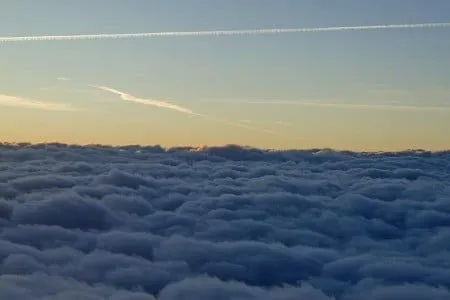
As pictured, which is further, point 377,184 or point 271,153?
point 271,153

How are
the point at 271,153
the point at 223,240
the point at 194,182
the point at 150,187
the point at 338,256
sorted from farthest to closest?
1. the point at 271,153
2. the point at 194,182
3. the point at 150,187
4. the point at 223,240
5. the point at 338,256

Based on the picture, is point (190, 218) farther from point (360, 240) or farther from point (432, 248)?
point (432, 248)

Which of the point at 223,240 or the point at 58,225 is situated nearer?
the point at 223,240

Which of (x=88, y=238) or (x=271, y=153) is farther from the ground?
(x=271, y=153)

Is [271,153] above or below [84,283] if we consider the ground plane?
above

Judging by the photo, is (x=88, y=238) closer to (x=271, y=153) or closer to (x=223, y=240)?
(x=223, y=240)

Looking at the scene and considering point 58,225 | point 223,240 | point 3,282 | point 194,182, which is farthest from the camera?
point 194,182

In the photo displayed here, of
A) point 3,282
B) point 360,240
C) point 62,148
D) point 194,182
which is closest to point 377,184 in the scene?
point 194,182

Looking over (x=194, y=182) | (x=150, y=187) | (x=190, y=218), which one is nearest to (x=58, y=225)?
(x=190, y=218)

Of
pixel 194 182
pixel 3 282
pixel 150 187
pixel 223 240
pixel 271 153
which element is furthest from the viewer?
pixel 271 153
